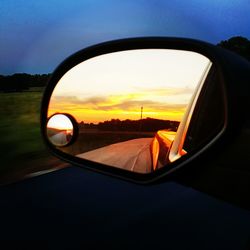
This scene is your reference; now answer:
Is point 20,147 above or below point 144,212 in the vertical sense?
below

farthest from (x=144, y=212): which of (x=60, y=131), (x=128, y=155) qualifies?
(x=60, y=131)

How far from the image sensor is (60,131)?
8.91ft

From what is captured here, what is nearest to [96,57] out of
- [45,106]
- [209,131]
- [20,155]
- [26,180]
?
[45,106]

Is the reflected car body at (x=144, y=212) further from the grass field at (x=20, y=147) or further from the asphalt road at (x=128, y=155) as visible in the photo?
the grass field at (x=20, y=147)

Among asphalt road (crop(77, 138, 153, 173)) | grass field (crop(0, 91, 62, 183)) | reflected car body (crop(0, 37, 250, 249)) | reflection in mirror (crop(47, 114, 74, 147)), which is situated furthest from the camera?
grass field (crop(0, 91, 62, 183))

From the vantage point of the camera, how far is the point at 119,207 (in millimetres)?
3516

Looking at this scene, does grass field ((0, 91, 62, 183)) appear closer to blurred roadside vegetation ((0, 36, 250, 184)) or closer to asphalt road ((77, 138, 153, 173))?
blurred roadside vegetation ((0, 36, 250, 184))

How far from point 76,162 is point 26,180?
2499 millimetres

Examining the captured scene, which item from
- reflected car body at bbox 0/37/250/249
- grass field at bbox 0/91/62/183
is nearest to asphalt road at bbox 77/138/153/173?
reflected car body at bbox 0/37/250/249

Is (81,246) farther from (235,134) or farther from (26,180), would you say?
(26,180)

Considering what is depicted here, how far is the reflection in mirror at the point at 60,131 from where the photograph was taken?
2.68 m

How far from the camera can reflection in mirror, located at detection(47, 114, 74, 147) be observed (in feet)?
8.80

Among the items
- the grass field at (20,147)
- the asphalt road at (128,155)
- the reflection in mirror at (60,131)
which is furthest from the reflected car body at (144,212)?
the grass field at (20,147)

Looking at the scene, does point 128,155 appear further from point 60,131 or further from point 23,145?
point 23,145
